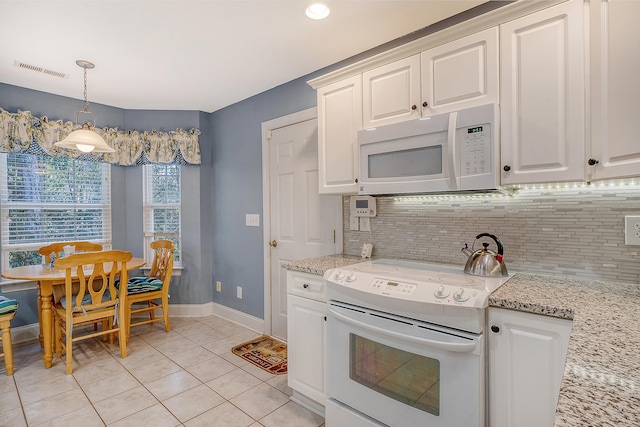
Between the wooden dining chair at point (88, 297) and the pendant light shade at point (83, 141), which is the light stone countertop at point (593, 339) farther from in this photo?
the pendant light shade at point (83, 141)

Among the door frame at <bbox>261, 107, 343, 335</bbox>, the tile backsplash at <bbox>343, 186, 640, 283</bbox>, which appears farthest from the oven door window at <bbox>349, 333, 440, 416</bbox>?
the door frame at <bbox>261, 107, 343, 335</bbox>

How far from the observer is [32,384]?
7.73ft

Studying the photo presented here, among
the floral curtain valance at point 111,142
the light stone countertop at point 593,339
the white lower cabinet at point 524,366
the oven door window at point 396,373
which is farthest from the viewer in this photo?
the floral curtain valance at point 111,142

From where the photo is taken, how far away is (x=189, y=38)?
2.31 meters

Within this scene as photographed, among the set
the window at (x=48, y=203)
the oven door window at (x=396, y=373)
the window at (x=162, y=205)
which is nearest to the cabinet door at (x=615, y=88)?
the oven door window at (x=396, y=373)

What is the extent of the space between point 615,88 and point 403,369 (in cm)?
146

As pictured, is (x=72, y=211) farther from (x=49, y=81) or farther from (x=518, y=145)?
(x=518, y=145)

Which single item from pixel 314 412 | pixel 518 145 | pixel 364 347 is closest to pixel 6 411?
pixel 314 412

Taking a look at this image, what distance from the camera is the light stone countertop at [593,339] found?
1.82 ft

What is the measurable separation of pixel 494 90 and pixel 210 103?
3.03 m

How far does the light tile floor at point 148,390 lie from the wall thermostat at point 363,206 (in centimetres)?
137

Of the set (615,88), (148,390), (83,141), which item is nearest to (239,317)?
(148,390)

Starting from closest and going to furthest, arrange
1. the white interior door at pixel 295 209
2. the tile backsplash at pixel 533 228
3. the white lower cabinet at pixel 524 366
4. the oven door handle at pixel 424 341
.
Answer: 1. the white lower cabinet at pixel 524 366
2. the oven door handle at pixel 424 341
3. the tile backsplash at pixel 533 228
4. the white interior door at pixel 295 209

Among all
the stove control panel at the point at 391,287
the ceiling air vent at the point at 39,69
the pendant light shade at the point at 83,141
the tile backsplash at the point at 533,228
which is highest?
the ceiling air vent at the point at 39,69
